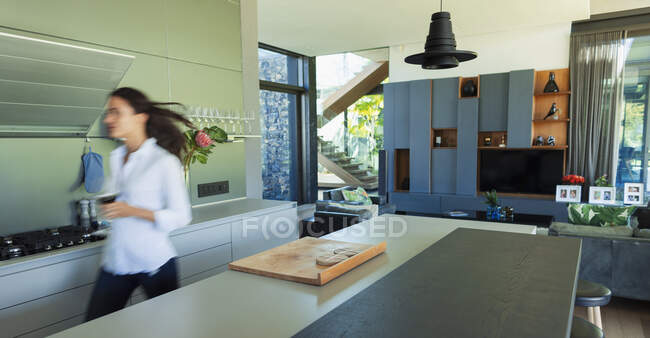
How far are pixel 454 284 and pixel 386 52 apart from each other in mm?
6900

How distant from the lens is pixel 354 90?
822 centimetres

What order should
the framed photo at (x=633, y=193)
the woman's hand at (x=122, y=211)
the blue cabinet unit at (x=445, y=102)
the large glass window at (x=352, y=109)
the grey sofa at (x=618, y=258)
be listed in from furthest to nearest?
the large glass window at (x=352, y=109) → the blue cabinet unit at (x=445, y=102) → the framed photo at (x=633, y=193) → the grey sofa at (x=618, y=258) → the woman's hand at (x=122, y=211)

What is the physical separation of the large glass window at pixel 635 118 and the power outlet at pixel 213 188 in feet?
18.2

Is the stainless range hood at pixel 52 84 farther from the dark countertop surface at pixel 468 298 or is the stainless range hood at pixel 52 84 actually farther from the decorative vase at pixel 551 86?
the decorative vase at pixel 551 86

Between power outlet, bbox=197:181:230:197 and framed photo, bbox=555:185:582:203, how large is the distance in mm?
4682

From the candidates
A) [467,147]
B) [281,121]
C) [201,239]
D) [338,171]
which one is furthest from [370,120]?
[201,239]

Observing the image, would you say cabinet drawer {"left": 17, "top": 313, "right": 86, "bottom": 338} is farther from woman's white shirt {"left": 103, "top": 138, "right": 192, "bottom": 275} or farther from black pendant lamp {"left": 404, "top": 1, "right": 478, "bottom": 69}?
black pendant lamp {"left": 404, "top": 1, "right": 478, "bottom": 69}

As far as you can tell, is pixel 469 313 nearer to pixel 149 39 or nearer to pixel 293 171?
pixel 149 39

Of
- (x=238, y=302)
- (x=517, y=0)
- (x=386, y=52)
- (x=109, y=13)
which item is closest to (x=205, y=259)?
(x=238, y=302)

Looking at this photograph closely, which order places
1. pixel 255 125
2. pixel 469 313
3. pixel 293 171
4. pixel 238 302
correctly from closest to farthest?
pixel 469 313, pixel 238 302, pixel 255 125, pixel 293 171

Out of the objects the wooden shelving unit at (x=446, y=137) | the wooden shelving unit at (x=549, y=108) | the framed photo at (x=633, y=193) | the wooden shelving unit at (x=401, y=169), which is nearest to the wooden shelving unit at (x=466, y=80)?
the wooden shelving unit at (x=446, y=137)

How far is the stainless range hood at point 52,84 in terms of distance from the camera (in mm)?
1907

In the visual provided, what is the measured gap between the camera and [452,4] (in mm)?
4695

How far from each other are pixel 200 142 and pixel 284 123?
3.99 metres
